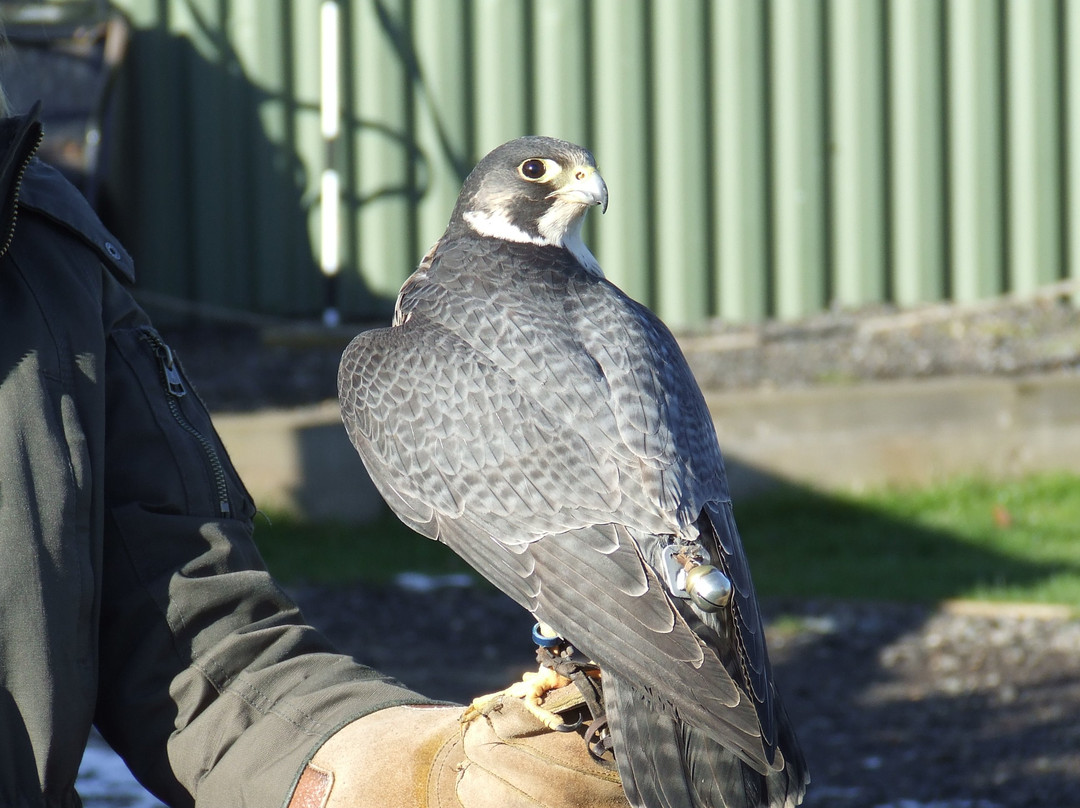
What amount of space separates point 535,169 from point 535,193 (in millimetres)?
41

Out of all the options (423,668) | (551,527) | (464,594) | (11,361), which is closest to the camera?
(11,361)

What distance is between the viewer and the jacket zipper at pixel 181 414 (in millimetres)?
1829

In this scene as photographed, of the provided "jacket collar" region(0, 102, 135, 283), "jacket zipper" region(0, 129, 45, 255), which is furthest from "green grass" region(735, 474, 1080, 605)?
"jacket zipper" region(0, 129, 45, 255)

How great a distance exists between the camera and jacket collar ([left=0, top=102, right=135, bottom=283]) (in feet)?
5.61

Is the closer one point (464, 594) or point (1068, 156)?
point (464, 594)

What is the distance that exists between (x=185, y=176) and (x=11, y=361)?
5615 millimetres

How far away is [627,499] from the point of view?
1.77 m

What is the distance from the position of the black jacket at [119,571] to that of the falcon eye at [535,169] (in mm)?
689

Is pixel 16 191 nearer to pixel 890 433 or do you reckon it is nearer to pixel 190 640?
pixel 190 640

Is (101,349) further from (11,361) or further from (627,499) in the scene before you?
(627,499)

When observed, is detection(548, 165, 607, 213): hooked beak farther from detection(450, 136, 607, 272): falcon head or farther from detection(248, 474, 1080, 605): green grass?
detection(248, 474, 1080, 605): green grass

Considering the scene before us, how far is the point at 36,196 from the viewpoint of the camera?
1.81 m

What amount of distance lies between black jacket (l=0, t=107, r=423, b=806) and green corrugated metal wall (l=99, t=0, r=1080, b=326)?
5.18 m

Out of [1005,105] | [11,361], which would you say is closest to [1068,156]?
[1005,105]
